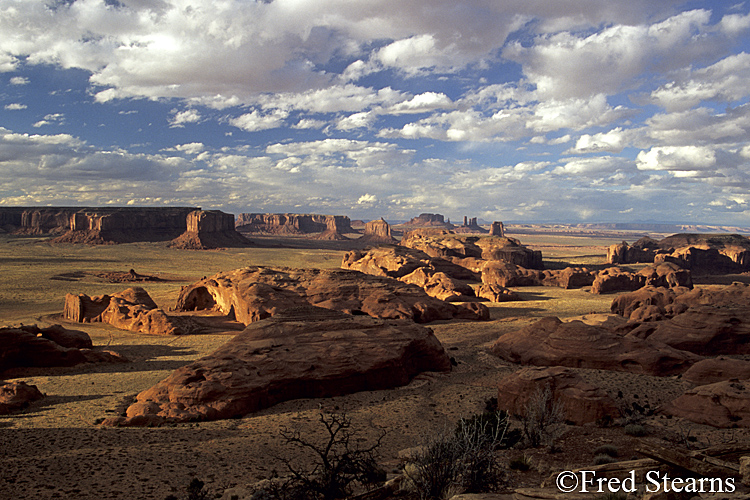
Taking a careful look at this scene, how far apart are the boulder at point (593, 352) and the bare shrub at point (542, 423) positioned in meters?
7.87

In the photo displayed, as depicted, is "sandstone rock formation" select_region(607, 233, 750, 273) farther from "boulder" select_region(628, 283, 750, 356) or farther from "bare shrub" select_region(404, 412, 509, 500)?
"bare shrub" select_region(404, 412, 509, 500)

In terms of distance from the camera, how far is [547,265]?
8469cm

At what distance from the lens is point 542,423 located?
12.3m

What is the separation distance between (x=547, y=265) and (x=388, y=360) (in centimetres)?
7370

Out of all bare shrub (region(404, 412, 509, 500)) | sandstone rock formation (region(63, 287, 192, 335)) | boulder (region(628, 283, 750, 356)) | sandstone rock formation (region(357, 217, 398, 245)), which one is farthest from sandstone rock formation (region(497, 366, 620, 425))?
sandstone rock formation (region(357, 217, 398, 245))

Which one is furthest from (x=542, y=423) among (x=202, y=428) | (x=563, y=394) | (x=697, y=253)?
(x=697, y=253)

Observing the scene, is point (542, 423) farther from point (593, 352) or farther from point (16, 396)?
point (16, 396)

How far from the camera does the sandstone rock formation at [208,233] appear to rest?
119m

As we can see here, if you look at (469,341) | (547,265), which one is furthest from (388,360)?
(547,265)

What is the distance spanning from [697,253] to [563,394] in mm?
77040

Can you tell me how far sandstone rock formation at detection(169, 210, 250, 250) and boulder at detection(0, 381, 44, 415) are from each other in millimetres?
105437

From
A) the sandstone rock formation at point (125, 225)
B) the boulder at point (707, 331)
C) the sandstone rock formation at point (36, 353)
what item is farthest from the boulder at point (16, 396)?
the sandstone rock formation at point (125, 225)

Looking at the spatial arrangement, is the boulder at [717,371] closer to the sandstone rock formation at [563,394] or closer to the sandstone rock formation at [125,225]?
the sandstone rock formation at [563,394]

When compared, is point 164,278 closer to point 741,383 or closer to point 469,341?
point 469,341
